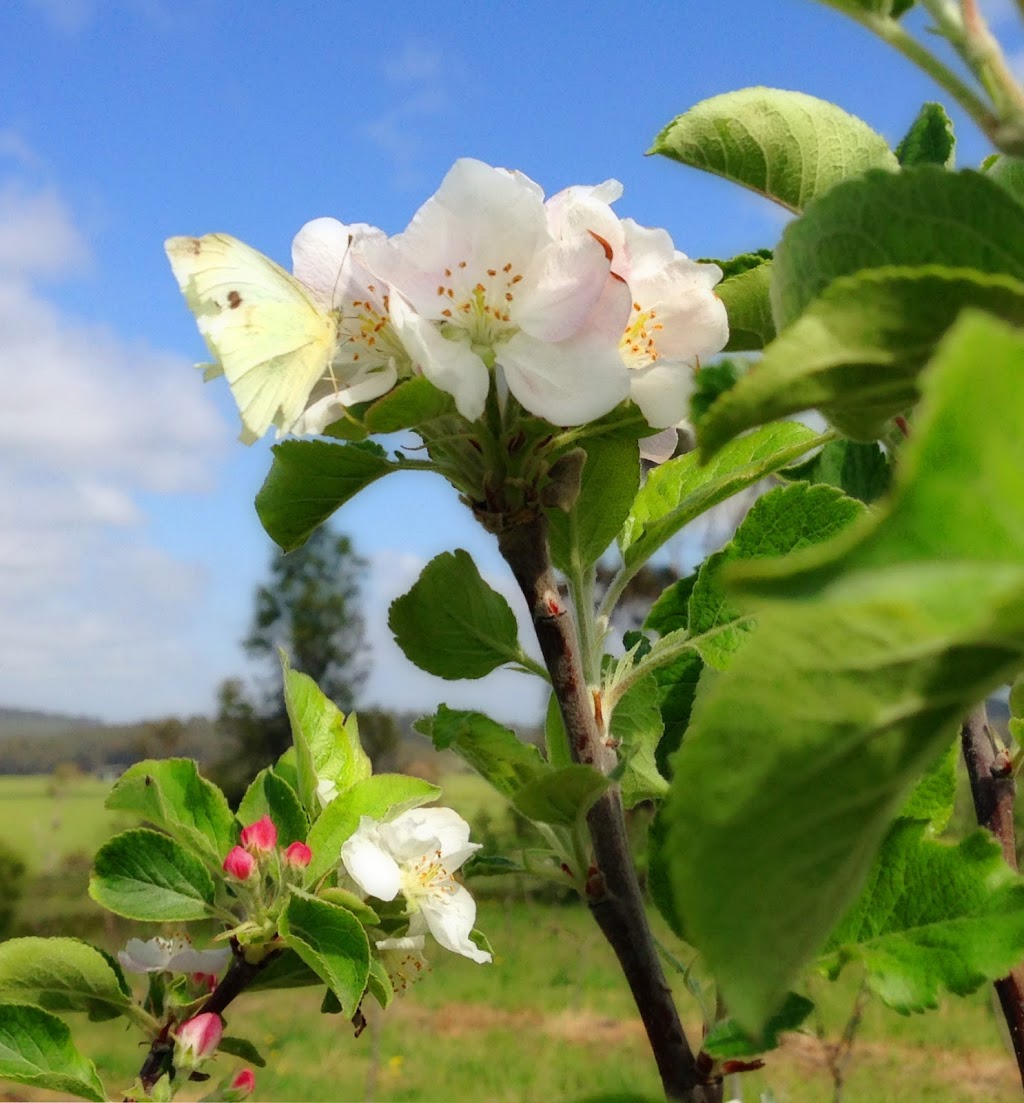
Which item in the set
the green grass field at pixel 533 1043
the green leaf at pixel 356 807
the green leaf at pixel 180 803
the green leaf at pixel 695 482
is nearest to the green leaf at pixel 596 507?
the green leaf at pixel 695 482

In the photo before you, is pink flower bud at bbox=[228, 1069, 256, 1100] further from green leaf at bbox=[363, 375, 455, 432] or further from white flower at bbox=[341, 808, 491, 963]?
green leaf at bbox=[363, 375, 455, 432]

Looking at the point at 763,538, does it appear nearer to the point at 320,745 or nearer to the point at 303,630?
the point at 320,745

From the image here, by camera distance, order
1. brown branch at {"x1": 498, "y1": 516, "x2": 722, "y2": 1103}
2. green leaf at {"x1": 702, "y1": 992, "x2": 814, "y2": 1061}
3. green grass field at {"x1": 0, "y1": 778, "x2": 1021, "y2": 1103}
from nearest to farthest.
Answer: green leaf at {"x1": 702, "y1": 992, "x2": 814, "y2": 1061} < brown branch at {"x1": 498, "y1": 516, "x2": 722, "y2": 1103} < green grass field at {"x1": 0, "y1": 778, "x2": 1021, "y2": 1103}

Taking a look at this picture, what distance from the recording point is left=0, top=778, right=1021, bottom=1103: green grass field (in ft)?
28.8

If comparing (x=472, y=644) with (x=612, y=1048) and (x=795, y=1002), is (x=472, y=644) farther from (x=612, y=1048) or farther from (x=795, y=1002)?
(x=612, y=1048)

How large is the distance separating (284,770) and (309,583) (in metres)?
18.7

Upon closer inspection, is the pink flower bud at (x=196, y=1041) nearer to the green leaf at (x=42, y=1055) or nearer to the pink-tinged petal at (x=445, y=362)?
the green leaf at (x=42, y=1055)

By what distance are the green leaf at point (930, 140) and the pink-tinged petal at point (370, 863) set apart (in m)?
0.60

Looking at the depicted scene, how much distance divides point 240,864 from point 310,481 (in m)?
0.36

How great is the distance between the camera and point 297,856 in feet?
2.79

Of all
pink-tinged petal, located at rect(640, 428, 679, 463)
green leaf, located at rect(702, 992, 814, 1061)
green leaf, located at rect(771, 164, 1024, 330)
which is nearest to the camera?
green leaf, located at rect(771, 164, 1024, 330)

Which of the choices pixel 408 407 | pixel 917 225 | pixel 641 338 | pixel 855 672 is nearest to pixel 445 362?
pixel 408 407

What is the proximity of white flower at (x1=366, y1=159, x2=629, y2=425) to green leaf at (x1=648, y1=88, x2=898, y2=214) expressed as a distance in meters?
0.10

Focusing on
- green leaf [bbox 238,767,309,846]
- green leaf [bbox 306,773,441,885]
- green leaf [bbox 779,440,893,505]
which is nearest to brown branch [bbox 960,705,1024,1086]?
green leaf [bbox 779,440,893,505]
